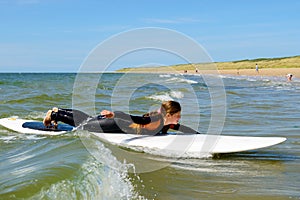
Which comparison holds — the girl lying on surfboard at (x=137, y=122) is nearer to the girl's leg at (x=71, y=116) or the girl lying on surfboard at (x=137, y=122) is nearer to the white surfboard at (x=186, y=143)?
the girl's leg at (x=71, y=116)

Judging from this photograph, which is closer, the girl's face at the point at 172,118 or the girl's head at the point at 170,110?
the girl's head at the point at 170,110

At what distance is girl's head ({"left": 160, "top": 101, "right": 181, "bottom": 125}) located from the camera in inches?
261

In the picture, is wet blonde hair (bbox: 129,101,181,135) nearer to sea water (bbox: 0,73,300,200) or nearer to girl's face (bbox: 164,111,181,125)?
girl's face (bbox: 164,111,181,125)

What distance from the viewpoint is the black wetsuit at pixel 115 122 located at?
7.07 metres

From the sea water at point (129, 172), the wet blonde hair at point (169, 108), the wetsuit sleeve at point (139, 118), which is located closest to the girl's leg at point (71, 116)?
the sea water at point (129, 172)

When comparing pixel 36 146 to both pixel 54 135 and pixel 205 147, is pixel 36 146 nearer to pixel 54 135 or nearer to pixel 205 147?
pixel 54 135

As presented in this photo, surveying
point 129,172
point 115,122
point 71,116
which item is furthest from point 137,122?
point 129,172

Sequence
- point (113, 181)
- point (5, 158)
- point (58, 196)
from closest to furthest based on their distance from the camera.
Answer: point (58, 196) → point (113, 181) → point (5, 158)

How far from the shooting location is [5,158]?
5.87 meters

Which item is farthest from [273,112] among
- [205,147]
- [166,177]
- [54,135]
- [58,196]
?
[58,196]

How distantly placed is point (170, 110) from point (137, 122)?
793 mm

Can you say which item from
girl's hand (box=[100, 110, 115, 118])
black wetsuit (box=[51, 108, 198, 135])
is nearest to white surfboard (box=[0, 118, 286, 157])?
black wetsuit (box=[51, 108, 198, 135])

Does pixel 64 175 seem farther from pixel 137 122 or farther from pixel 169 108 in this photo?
pixel 137 122

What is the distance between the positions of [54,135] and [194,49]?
11.4 ft
